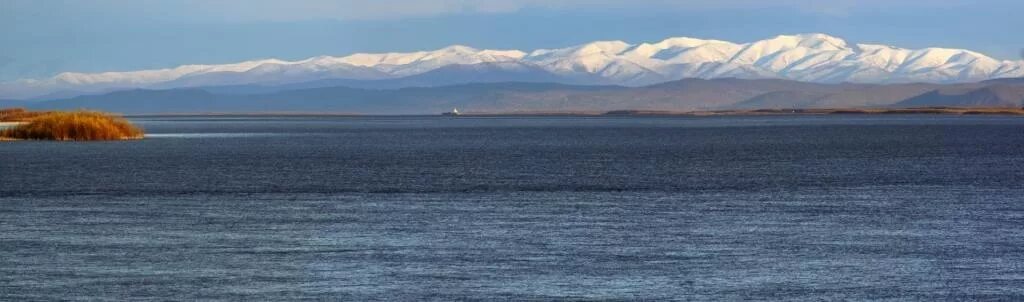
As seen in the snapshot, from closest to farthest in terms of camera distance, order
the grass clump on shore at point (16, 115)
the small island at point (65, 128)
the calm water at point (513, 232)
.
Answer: the calm water at point (513, 232) < the small island at point (65, 128) < the grass clump on shore at point (16, 115)

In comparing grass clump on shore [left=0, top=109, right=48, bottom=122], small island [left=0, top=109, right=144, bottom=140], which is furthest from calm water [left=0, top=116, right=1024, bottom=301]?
grass clump on shore [left=0, top=109, right=48, bottom=122]

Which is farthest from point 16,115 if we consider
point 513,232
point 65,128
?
point 513,232

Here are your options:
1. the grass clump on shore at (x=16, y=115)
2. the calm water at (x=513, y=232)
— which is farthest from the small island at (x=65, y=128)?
the calm water at (x=513, y=232)

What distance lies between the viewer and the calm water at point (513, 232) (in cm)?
2442

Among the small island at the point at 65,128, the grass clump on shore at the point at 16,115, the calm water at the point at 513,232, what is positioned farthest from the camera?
the grass clump on shore at the point at 16,115

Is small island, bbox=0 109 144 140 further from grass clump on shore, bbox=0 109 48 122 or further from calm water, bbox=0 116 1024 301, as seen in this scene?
calm water, bbox=0 116 1024 301

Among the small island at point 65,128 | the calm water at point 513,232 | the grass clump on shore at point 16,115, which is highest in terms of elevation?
the calm water at point 513,232

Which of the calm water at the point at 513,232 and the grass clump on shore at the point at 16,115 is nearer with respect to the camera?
the calm water at the point at 513,232

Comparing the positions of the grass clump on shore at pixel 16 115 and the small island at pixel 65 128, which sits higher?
the small island at pixel 65 128

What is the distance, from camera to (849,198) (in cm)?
4275

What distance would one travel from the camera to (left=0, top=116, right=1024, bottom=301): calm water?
80.1 ft

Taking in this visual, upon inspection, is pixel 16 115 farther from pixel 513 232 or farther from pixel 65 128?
pixel 513 232

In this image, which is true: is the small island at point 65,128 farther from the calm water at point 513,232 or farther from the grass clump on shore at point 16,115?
the calm water at point 513,232

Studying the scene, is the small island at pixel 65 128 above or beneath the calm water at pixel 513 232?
beneath
